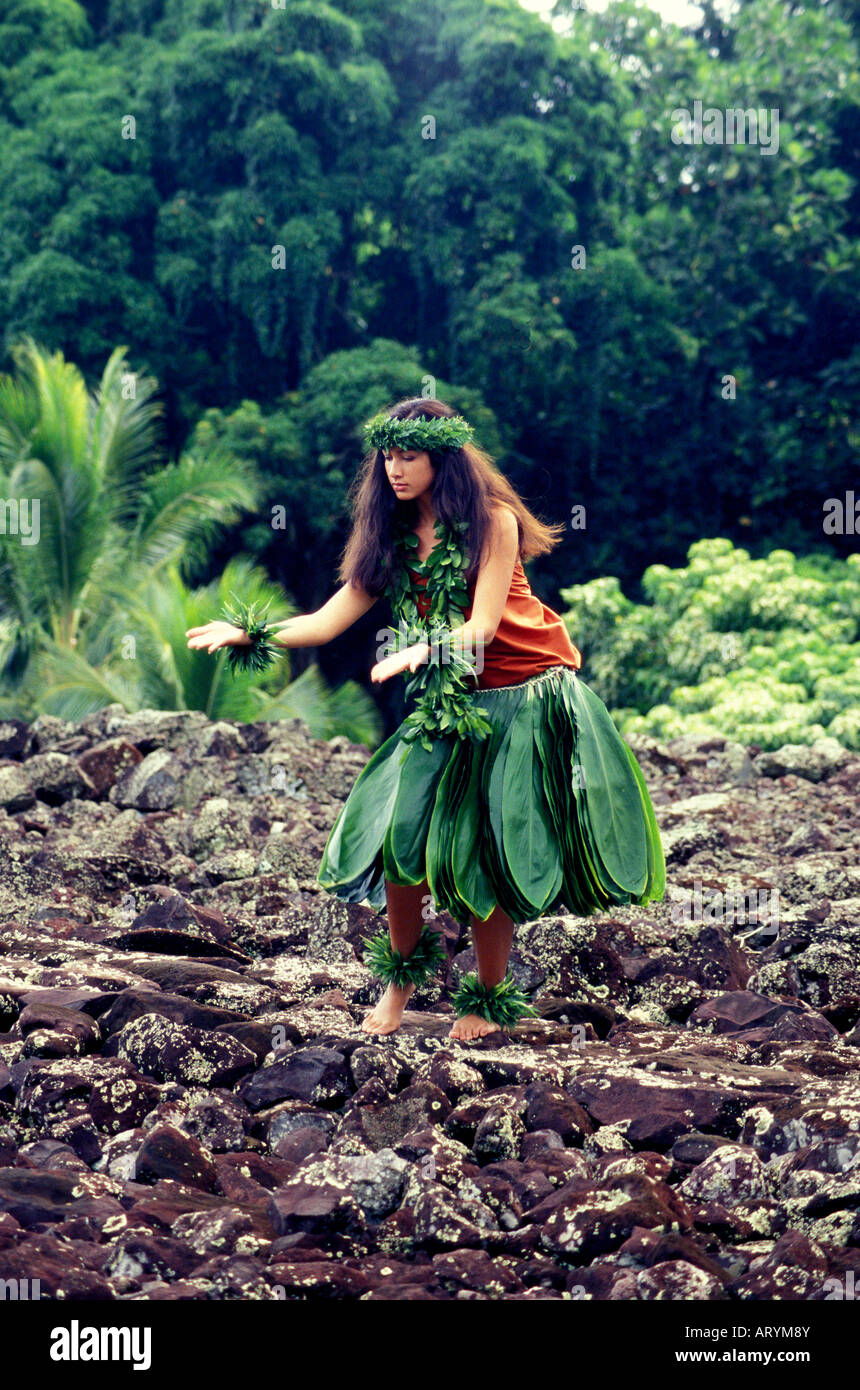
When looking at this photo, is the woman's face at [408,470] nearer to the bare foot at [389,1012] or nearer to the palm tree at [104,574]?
the bare foot at [389,1012]

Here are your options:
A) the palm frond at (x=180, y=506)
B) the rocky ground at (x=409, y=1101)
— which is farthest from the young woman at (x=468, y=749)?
the palm frond at (x=180, y=506)

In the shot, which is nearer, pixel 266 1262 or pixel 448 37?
pixel 266 1262

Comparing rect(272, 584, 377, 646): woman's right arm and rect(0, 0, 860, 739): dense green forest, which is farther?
rect(0, 0, 860, 739): dense green forest

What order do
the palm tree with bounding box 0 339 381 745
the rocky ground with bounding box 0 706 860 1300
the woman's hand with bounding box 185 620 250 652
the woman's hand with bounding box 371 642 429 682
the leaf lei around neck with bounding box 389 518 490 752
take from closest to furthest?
the rocky ground with bounding box 0 706 860 1300 → the woman's hand with bounding box 371 642 429 682 → the leaf lei around neck with bounding box 389 518 490 752 → the woman's hand with bounding box 185 620 250 652 → the palm tree with bounding box 0 339 381 745

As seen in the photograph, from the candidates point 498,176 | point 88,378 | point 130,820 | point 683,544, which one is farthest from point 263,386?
point 130,820

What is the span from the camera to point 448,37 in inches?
774

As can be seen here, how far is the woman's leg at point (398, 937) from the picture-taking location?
12.9 feet

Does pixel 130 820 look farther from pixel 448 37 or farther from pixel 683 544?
pixel 448 37

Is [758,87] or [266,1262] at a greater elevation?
[758,87]

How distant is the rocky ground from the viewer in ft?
8.57

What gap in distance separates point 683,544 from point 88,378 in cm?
808

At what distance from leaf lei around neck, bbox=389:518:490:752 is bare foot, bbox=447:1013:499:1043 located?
2.50 ft

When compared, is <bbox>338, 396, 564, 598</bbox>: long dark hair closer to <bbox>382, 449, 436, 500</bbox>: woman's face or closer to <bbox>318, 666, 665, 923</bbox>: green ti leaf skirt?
<bbox>382, 449, 436, 500</bbox>: woman's face

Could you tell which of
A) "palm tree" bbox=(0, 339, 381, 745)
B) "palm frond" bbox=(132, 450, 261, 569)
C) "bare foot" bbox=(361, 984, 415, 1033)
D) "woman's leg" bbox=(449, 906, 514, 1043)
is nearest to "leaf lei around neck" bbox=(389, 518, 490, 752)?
"woman's leg" bbox=(449, 906, 514, 1043)
